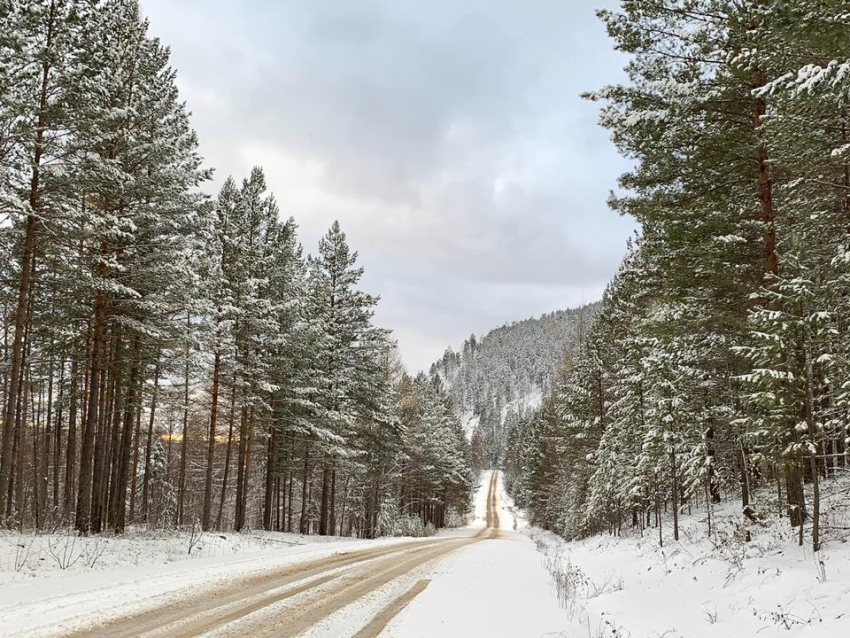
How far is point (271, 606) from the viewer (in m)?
7.41

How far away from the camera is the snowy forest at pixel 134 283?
40.1 feet

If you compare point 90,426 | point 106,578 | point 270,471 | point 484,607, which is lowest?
point 270,471

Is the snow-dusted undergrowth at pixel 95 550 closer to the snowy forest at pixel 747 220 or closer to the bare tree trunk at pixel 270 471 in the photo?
the bare tree trunk at pixel 270 471

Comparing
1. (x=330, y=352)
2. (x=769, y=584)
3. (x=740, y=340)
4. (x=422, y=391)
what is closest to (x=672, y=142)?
(x=740, y=340)

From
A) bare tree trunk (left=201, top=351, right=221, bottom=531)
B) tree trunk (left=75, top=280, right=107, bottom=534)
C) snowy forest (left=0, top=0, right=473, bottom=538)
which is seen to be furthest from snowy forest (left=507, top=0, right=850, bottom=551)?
bare tree trunk (left=201, top=351, right=221, bottom=531)

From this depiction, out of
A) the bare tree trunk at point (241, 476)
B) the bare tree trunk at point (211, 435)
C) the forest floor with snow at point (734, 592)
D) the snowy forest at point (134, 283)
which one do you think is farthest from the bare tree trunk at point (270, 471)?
the forest floor with snow at point (734, 592)

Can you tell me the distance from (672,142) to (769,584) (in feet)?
30.8

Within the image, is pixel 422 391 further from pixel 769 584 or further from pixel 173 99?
pixel 769 584

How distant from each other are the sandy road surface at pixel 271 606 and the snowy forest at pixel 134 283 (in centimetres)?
644

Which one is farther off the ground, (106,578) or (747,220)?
Result: (747,220)

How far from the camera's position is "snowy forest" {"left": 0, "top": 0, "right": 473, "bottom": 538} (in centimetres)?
1223

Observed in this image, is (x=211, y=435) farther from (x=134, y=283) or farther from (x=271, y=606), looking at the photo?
(x=271, y=606)

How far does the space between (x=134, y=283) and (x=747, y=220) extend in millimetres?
16901

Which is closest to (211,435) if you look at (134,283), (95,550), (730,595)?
(134,283)
